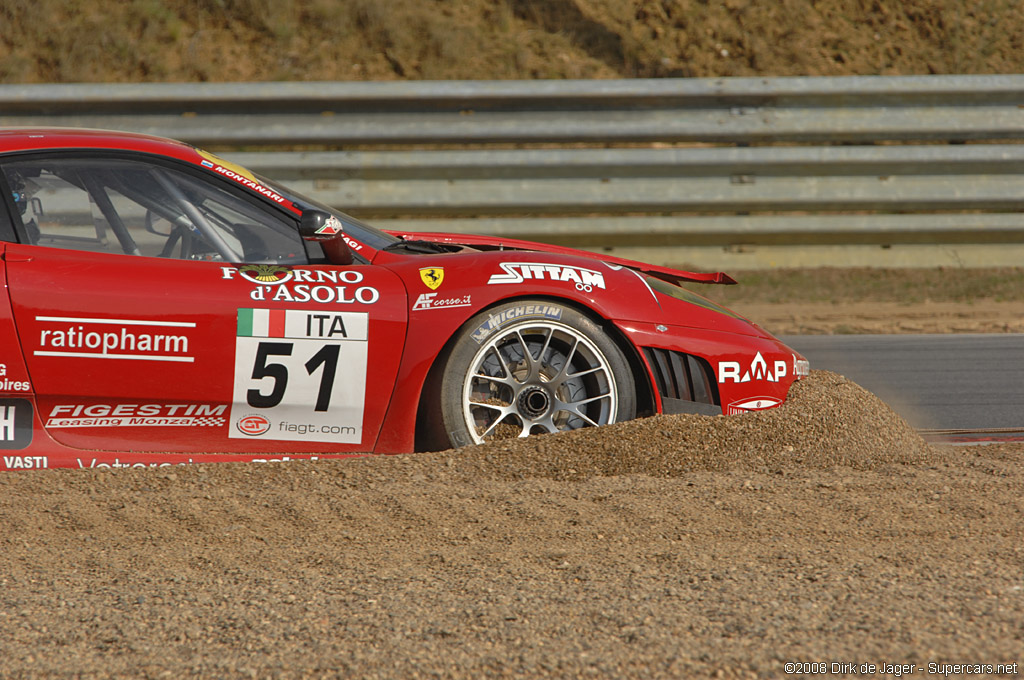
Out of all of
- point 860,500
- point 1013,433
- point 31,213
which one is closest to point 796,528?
point 860,500

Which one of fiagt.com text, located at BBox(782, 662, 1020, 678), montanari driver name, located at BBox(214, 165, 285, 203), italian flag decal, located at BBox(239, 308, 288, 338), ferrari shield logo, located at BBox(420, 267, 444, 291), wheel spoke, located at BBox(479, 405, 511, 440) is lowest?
wheel spoke, located at BBox(479, 405, 511, 440)

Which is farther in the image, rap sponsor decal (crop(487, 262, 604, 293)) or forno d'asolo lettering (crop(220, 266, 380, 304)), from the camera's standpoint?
rap sponsor decal (crop(487, 262, 604, 293))

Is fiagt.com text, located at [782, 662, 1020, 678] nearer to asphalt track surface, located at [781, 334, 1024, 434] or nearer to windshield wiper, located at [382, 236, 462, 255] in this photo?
windshield wiper, located at [382, 236, 462, 255]

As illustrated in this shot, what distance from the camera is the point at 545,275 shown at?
3.51m

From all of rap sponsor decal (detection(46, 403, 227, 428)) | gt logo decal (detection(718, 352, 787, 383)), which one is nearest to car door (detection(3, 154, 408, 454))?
rap sponsor decal (detection(46, 403, 227, 428))

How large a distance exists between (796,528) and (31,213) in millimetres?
2634

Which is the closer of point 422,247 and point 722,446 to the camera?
point 722,446

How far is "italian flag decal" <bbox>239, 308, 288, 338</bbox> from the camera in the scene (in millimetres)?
3219

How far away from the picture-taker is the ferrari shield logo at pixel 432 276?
135 inches

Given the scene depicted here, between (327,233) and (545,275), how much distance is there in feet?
2.54

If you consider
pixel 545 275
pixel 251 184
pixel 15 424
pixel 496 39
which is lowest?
pixel 15 424

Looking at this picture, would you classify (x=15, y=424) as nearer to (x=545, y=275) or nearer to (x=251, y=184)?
(x=251, y=184)

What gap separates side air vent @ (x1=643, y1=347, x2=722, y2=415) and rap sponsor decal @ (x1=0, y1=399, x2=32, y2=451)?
2.06m

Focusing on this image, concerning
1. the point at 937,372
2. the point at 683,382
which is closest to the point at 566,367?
the point at 683,382
